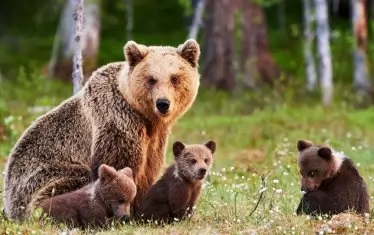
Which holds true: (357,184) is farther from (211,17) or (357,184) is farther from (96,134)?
(211,17)

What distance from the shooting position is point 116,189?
351 inches

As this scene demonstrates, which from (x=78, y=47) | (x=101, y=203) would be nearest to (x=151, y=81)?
(x=101, y=203)

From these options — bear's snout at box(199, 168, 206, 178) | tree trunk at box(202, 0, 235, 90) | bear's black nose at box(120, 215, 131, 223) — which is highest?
tree trunk at box(202, 0, 235, 90)

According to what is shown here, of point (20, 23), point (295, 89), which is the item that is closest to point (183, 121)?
point (295, 89)

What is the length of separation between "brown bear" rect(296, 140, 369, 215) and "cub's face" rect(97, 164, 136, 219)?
158 cm

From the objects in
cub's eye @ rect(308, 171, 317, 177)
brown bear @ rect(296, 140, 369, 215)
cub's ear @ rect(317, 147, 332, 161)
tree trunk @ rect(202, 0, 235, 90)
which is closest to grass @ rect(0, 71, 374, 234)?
brown bear @ rect(296, 140, 369, 215)

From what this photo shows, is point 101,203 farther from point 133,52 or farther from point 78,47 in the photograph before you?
point 78,47

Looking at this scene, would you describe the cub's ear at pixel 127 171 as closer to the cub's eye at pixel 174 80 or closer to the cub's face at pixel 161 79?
the cub's face at pixel 161 79

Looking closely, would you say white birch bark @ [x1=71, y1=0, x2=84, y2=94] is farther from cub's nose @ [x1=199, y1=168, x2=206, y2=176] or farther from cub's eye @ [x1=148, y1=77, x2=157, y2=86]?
cub's nose @ [x1=199, y1=168, x2=206, y2=176]

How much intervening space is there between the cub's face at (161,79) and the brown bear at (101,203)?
0.70 metres

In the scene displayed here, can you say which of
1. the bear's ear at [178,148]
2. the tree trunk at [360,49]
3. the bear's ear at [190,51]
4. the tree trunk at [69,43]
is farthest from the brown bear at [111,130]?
the tree trunk at [69,43]

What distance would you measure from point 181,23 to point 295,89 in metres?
21.5

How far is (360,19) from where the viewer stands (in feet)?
82.1

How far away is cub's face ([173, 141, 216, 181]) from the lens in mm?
9133
